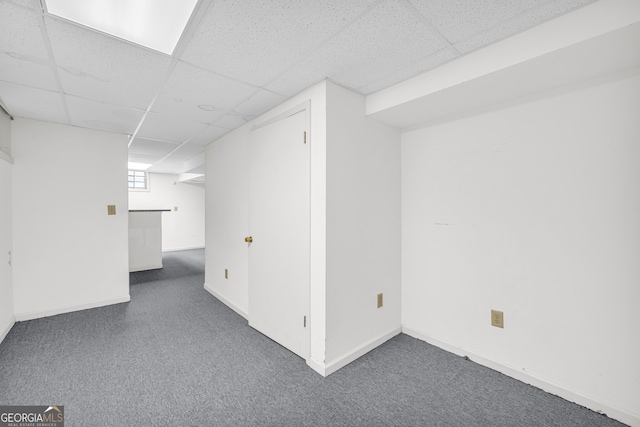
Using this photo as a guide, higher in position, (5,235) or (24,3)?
(24,3)

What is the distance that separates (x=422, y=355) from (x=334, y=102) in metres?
2.14

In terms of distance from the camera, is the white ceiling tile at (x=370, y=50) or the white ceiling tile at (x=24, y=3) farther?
the white ceiling tile at (x=370, y=50)

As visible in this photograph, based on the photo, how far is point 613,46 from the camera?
1.31 metres

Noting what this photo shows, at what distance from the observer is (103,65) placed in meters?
1.75

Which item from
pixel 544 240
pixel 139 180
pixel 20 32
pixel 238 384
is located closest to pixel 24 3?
pixel 20 32

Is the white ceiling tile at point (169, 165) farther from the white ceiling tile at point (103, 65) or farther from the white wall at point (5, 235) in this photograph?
the white ceiling tile at point (103, 65)

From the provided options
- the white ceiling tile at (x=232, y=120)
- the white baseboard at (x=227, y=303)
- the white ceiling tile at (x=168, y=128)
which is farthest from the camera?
the white baseboard at (x=227, y=303)

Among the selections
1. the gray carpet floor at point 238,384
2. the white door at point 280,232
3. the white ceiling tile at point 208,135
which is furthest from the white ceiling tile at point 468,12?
the white ceiling tile at point 208,135

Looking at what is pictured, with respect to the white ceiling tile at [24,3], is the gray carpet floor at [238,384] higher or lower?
lower

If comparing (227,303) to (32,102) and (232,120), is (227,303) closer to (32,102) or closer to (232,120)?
(232,120)

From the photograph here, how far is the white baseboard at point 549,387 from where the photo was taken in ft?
4.91

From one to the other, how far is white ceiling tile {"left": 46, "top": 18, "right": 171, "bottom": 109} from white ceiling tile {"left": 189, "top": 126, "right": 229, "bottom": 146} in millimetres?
900

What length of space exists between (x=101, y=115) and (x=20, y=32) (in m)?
1.48

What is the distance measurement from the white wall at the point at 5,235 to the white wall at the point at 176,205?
14.7 ft
